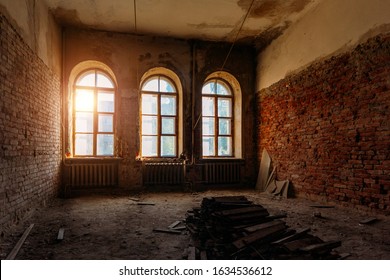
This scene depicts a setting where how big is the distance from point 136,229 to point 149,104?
4053 mm

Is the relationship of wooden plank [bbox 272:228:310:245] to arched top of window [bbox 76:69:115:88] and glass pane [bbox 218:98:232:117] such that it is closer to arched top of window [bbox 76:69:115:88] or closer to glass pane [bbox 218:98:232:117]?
glass pane [bbox 218:98:232:117]

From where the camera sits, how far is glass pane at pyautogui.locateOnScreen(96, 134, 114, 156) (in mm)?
6570

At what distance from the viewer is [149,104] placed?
6.93 meters

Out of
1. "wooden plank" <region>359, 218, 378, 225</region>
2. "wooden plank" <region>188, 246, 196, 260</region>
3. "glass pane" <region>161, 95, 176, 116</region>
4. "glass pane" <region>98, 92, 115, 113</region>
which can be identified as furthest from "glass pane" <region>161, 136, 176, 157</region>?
"wooden plank" <region>359, 218, 378, 225</region>

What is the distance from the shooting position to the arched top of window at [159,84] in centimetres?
699

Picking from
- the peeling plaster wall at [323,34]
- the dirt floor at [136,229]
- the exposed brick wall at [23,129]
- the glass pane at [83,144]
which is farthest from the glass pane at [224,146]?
the exposed brick wall at [23,129]

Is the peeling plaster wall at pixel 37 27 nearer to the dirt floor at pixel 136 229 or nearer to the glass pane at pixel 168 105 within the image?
the glass pane at pixel 168 105

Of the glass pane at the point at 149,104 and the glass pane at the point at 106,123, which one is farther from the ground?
the glass pane at the point at 149,104

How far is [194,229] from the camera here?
3260 mm

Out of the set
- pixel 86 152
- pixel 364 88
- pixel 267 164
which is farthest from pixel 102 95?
pixel 364 88

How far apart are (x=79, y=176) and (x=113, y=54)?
302 centimetres

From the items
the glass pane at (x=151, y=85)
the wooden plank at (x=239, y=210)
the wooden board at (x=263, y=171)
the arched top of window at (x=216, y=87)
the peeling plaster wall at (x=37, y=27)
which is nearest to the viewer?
the wooden plank at (x=239, y=210)

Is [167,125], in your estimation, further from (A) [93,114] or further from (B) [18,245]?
(B) [18,245]

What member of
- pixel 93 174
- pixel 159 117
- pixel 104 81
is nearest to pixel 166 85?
pixel 159 117
